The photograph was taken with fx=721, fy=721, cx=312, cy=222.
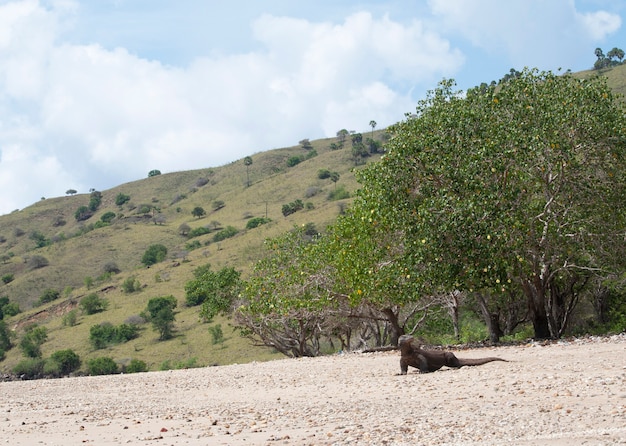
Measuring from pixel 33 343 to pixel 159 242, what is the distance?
3634cm

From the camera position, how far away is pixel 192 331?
189 ft

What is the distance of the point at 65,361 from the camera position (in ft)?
171

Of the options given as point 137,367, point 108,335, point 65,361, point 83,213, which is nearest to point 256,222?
point 108,335

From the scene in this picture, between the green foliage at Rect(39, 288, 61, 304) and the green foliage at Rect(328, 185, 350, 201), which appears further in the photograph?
the green foliage at Rect(328, 185, 350, 201)

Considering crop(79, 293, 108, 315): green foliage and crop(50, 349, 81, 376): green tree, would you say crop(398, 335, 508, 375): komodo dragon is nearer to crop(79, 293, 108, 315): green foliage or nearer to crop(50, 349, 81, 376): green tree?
crop(50, 349, 81, 376): green tree

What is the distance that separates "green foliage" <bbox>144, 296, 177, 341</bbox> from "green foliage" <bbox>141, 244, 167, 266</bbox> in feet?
75.2

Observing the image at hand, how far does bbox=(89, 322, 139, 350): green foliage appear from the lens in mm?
57562

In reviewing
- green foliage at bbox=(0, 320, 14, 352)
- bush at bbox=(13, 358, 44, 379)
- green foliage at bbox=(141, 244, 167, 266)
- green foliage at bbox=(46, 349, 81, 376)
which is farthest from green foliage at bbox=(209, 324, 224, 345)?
green foliage at bbox=(141, 244, 167, 266)

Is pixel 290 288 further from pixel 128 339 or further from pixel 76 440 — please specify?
pixel 128 339

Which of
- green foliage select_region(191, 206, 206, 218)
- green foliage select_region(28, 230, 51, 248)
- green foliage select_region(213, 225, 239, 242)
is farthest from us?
green foliage select_region(28, 230, 51, 248)

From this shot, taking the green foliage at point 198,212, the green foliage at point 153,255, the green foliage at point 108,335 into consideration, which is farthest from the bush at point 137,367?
the green foliage at point 198,212

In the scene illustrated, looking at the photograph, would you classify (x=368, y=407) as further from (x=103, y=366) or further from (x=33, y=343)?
(x=33, y=343)

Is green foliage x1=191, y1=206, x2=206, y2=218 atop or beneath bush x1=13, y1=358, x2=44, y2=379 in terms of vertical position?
atop

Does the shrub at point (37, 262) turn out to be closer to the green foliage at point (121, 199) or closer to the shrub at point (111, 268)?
the shrub at point (111, 268)
